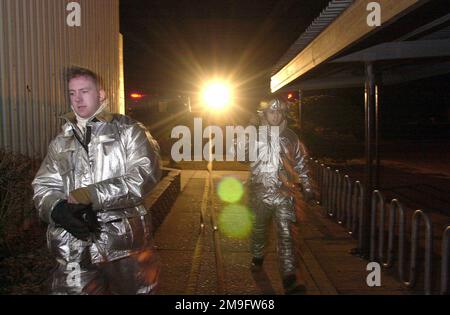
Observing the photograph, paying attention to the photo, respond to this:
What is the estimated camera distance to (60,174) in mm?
3254

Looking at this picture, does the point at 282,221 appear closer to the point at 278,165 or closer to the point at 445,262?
the point at 278,165

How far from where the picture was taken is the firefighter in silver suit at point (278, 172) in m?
5.48

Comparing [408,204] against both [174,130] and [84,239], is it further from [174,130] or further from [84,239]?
[174,130]

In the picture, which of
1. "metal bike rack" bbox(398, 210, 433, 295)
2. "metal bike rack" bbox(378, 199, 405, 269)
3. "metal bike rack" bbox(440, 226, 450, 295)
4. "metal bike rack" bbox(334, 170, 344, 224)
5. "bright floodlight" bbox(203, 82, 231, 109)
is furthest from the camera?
"bright floodlight" bbox(203, 82, 231, 109)

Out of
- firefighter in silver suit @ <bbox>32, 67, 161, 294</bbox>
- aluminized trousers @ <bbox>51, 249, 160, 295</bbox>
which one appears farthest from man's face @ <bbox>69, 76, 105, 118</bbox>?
aluminized trousers @ <bbox>51, 249, 160, 295</bbox>

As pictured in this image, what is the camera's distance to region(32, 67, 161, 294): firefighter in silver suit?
310 centimetres

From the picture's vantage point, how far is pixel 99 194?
303 cm

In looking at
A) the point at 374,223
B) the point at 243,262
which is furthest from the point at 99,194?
the point at 374,223

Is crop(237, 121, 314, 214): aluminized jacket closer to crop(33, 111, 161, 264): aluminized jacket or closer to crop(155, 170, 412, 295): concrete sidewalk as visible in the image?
crop(155, 170, 412, 295): concrete sidewalk

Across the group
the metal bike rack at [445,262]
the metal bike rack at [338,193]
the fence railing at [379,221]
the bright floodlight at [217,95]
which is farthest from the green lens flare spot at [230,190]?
the metal bike rack at [445,262]

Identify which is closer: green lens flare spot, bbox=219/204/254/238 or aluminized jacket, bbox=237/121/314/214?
aluminized jacket, bbox=237/121/314/214

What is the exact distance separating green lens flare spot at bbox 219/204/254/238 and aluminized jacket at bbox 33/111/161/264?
448cm
